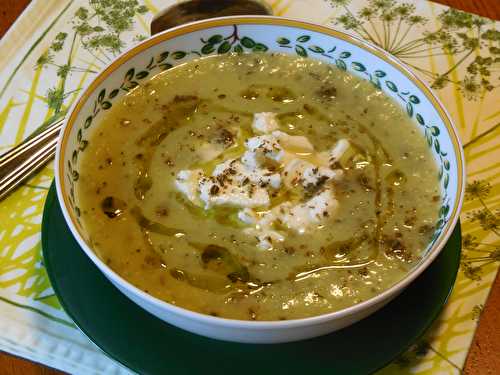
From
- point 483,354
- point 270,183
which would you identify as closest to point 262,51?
point 270,183

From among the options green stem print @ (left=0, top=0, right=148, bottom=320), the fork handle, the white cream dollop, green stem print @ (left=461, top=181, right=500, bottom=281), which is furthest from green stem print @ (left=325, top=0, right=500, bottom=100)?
the fork handle

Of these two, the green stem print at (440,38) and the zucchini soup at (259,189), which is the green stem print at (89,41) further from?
the green stem print at (440,38)

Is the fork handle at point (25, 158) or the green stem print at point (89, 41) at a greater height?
the green stem print at point (89, 41)

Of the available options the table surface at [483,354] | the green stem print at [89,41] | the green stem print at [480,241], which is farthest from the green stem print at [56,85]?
the green stem print at [480,241]

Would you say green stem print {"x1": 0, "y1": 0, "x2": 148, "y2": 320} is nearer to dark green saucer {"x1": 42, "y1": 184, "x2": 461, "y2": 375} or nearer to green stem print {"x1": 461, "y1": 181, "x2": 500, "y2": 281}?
dark green saucer {"x1": 42, "y1": 184, "x2": 461, "y2": 375}

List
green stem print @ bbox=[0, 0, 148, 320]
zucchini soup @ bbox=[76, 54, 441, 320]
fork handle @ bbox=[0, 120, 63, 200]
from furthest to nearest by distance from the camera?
fork handle @ bbox=[0, 120, 63, 200] → green stem print @ bbox=[0, 0, 148, 320] → zucchini soup @ bbox=[76, 54, 441, 320]

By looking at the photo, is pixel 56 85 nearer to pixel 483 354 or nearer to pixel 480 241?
pixel 480 241

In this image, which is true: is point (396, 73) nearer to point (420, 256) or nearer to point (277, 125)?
point (277, 125)
